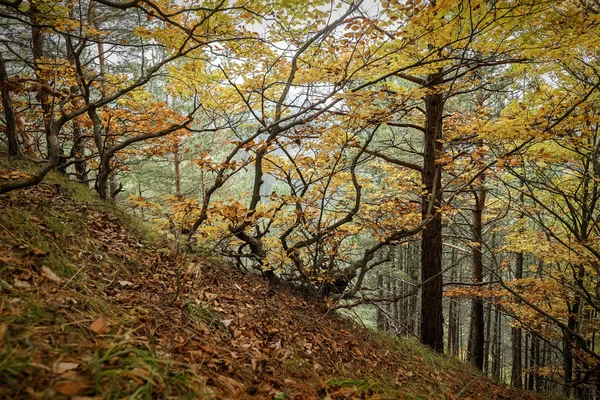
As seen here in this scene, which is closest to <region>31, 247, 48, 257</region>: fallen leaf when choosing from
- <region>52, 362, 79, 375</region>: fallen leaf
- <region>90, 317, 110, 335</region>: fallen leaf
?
<region>90, 317, 110, 335</region>: fallen leaf

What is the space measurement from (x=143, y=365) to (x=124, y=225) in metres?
3.26

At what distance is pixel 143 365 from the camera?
1.38 m

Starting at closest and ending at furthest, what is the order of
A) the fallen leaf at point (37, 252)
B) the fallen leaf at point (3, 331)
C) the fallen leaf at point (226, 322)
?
the fallen leaf at point (3, 331), the fallen leaf at point (37, 252), the fallen leaf at point (226, 322)

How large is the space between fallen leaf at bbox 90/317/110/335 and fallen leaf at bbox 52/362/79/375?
0.39 meters

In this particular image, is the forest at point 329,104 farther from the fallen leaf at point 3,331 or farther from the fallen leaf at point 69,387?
the fallen leaf at point 69,387

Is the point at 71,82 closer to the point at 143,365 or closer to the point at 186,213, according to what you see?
the point at 186,213

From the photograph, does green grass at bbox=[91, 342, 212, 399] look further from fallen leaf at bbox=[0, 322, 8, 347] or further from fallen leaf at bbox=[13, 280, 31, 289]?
fallen leaf at bbox=[13, 280, 31, 289]

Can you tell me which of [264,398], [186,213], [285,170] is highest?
[285,170]

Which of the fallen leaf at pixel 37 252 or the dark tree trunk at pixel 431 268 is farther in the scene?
the dark tree trunk at pixel 431 268

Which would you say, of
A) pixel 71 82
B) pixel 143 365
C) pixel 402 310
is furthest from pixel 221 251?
pixel 402 310

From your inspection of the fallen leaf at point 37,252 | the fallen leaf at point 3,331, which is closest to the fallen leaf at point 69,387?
the fallen leaf at point 3,331

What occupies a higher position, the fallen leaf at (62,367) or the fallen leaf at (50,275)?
the fallen leaf at (50,275)

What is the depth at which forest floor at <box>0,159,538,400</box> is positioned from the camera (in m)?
1.24

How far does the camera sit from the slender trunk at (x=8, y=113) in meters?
3.88
